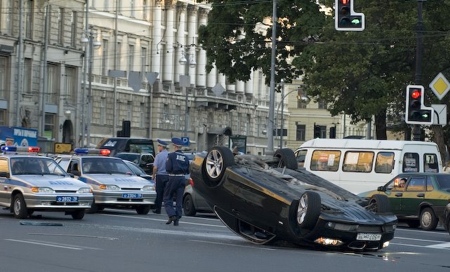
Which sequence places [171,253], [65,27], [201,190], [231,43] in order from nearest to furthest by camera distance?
[171,253], [201,190], [231,43], [65,27]

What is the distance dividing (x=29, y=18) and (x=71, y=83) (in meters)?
7.17

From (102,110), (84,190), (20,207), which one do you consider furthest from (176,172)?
(102,110)

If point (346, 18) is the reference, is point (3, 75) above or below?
above

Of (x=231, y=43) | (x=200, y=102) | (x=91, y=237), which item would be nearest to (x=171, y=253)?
(x=91, y=237)

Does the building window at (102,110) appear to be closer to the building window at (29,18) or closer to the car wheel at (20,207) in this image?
the building window at (29,18)

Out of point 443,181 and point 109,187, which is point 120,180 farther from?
point 443,181

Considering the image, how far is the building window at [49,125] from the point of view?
3258 inches

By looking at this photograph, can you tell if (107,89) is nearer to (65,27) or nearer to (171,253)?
(65,27)

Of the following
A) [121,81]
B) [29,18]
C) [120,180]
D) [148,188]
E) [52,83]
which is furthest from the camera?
[121,81]

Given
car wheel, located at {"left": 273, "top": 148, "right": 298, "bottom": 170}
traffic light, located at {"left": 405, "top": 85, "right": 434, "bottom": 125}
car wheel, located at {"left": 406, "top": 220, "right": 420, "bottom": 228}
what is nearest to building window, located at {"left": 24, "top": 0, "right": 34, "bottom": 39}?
traffic light, located at {"left": 405, "top": 85, "right": 434, "bottom": 125}

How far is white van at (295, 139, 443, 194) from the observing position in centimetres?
3884

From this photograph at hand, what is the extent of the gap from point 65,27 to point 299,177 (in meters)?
64.3

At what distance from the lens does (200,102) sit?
104 meters

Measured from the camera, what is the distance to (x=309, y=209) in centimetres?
1955
